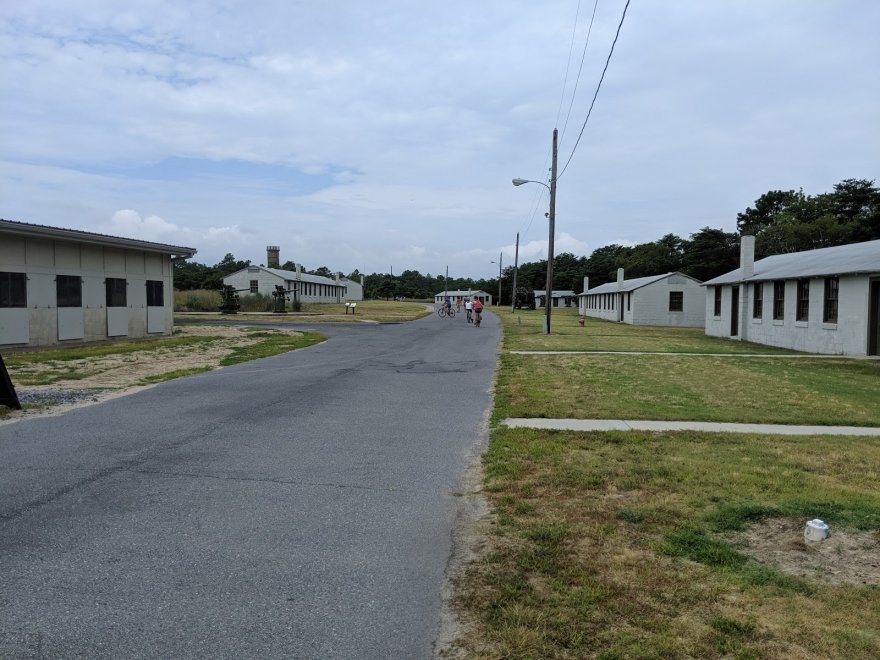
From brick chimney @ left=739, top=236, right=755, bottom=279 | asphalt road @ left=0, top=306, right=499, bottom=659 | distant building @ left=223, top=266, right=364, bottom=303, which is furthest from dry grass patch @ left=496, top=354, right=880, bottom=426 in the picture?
distant building @ left=223, top=266, right=364, bottom=303

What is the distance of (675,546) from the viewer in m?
4.62

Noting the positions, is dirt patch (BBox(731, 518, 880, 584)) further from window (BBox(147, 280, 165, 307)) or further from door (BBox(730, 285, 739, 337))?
door (BBox(730, 285, 739, 337))

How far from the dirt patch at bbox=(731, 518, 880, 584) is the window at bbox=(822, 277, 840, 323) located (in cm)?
2009

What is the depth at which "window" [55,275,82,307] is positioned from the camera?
838 inches

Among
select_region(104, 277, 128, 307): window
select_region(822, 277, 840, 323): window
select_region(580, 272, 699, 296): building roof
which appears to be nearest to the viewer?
select_region(822, 277, 840, 323): window

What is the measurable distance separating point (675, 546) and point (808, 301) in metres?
22.8

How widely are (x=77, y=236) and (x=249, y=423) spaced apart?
15674 mm

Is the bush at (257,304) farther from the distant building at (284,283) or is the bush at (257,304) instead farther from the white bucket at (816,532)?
the white bucket at (816,532)

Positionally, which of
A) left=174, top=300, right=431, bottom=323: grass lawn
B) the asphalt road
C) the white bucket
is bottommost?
the asphalt road

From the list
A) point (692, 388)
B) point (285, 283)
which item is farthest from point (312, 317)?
point (692, 388)

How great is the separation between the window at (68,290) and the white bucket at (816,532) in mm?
22320

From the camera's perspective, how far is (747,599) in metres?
3.81

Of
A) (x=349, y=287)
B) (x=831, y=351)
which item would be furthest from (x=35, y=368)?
(x=349, y=287)

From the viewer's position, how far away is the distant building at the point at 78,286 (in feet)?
64.4
